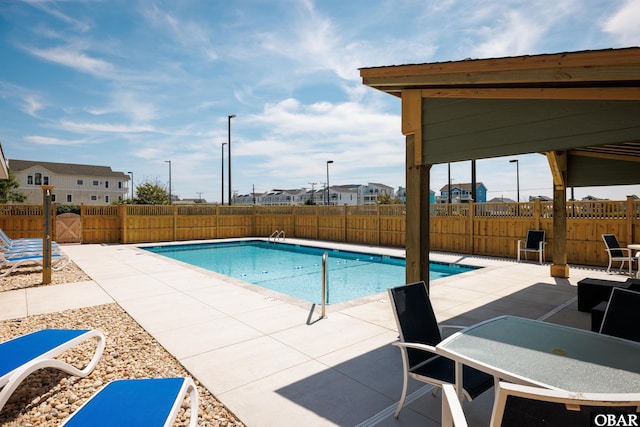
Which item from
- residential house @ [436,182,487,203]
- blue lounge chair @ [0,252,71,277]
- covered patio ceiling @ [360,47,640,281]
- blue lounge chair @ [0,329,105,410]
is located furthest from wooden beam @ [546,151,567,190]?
residential house @ [436,182,487,203]

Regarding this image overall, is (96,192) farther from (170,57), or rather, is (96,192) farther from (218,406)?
(218,406)

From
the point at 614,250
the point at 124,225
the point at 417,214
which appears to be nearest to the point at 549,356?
the point at 417,214

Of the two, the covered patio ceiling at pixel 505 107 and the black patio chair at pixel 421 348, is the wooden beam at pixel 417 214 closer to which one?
the covered patio ceiling at pixel 505 107

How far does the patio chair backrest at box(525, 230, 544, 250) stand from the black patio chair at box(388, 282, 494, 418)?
8662 mm

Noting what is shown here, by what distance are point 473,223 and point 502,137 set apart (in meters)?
9.26

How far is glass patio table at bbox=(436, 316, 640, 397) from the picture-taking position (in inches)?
71.2

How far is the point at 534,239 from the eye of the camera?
396 inches

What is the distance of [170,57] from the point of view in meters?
10.7

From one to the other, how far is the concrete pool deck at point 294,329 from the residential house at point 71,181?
134 ft

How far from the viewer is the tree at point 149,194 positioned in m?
35.6

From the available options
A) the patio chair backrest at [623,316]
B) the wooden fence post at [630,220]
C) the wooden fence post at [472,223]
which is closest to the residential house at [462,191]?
the wooden fence post at [472,223]

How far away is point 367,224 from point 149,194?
29.2 metres

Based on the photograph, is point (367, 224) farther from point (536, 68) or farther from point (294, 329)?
point (536, 68)

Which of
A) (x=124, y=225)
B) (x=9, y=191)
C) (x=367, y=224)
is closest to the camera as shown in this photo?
(x=367, y=224)
